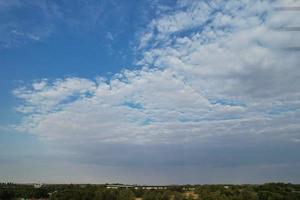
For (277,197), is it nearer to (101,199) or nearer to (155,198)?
(155,198)

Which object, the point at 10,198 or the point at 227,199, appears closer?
the point at 227,199

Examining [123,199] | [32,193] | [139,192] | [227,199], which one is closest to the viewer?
[227,199]

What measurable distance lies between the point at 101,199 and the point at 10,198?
1788 inches

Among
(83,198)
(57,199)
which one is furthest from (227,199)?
(57,199)

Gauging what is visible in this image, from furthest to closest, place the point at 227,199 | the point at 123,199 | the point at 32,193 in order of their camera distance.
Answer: the point at 32,193 → the point at 123,199 → the point at 227,199

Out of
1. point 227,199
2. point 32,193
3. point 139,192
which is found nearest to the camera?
point 227,199

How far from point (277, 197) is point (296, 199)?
589cm

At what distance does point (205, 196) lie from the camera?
133 metres

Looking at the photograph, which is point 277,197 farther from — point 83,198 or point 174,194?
point 83,198

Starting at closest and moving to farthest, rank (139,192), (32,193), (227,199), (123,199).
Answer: (227,199) < (123,199) < (139,192) < (32,193)

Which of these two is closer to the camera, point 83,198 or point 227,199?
point 227,199

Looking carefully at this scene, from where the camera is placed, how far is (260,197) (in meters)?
141

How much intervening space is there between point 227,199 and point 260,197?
20.9 m

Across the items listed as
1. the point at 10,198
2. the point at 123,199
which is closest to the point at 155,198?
the point at 123,199
